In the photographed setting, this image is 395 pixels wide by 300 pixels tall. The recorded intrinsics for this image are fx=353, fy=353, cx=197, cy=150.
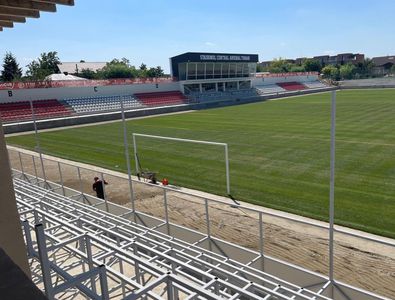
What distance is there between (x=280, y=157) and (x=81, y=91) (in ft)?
115

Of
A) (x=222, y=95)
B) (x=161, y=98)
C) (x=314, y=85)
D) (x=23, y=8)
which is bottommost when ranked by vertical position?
(x=314, y=85)

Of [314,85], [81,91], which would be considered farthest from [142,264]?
[314,85]

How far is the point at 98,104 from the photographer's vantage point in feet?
148

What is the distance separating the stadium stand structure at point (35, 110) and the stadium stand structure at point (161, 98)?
11531 millimetres

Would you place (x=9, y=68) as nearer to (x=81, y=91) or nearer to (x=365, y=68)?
(x=81, y=91)

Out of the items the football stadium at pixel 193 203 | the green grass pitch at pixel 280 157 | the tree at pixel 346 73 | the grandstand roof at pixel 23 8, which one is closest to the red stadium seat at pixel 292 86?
the tree at pixel 346 73

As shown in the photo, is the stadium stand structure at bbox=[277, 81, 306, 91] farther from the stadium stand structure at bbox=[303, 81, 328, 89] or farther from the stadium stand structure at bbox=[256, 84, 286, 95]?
the stadium stand structure at bbox=[256, 84, 286, 95]

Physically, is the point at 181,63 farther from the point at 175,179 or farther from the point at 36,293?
the point at 36,293

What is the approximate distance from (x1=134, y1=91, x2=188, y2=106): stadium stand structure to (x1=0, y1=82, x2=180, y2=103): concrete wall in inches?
46.4

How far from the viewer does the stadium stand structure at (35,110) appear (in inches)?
1407

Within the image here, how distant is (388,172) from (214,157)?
27.2ft

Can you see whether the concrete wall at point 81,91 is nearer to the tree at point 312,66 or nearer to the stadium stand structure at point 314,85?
the stadium stand structure at point 314,85

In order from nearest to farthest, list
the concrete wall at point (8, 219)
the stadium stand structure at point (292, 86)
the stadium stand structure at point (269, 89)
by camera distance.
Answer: the concrete wall at point (8, 219) → the stadium stand structure at point (269, 89) → the stadium stand structure at point (292, 86)

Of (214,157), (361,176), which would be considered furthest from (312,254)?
(214,157)
